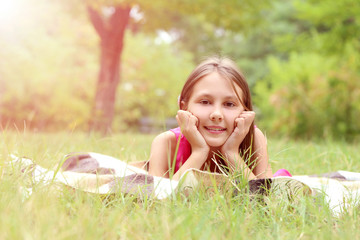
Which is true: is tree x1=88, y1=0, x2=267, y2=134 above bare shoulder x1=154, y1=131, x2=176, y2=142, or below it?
above

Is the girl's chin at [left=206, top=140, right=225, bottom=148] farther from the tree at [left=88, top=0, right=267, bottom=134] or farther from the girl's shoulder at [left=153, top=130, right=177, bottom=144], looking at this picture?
the tree at [left=88, top=0, right=267, bottom=134]

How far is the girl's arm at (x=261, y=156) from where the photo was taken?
2285mm

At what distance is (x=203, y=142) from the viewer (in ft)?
7.20

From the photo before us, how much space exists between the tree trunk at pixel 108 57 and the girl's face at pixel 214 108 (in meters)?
5.22

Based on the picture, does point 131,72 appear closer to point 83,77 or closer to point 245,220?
point 83,77

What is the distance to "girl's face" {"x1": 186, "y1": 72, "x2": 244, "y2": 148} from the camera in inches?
86.4

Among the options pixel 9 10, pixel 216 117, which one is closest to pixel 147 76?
pixel 9 10

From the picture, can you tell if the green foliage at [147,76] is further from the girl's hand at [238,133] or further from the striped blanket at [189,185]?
the striped blanket at [189,185]

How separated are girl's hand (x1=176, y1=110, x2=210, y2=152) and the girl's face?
40 millimetres

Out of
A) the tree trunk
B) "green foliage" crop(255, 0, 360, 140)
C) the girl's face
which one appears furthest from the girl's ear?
"green foliage" crop(255, 0, 360, 140)

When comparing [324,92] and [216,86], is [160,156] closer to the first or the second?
[216,86]

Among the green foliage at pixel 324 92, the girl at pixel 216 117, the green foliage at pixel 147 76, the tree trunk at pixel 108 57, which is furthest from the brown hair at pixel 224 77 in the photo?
the green foliage at pixel 147 76

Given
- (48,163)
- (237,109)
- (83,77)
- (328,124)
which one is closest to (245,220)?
(237,109)

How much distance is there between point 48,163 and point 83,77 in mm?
10677
